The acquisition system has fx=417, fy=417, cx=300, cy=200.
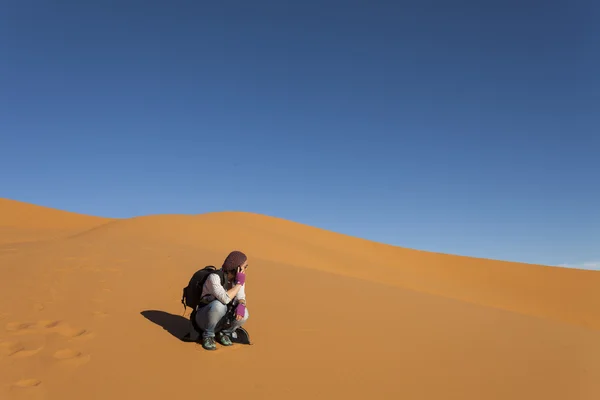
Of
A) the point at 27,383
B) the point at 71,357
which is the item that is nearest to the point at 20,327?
the point at 71,357

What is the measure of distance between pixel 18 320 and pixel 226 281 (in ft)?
8.75

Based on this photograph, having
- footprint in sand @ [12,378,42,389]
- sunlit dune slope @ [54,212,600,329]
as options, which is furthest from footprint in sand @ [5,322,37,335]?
sunlit dune slope @ [54,212,600,329]

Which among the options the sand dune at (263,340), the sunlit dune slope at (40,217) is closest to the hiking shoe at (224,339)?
the sand dune at (263,340)

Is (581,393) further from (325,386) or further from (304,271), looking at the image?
(304,271)

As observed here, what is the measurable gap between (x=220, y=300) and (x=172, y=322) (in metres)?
1.35

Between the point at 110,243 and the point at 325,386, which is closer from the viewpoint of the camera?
the point at 325,386

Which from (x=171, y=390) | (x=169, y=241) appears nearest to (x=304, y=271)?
(x=169, y=241)

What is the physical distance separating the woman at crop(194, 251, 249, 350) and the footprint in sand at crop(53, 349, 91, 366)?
1.27 m

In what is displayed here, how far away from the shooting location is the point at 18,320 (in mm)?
5230

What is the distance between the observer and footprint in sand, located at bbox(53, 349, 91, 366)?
169 inches

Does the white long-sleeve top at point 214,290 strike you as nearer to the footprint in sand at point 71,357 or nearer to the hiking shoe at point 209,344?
the hiking shoe at point 209,344

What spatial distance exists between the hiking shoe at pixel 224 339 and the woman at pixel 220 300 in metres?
0.01

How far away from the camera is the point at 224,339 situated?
528 centimetres

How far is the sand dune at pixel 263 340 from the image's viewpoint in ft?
14.1
